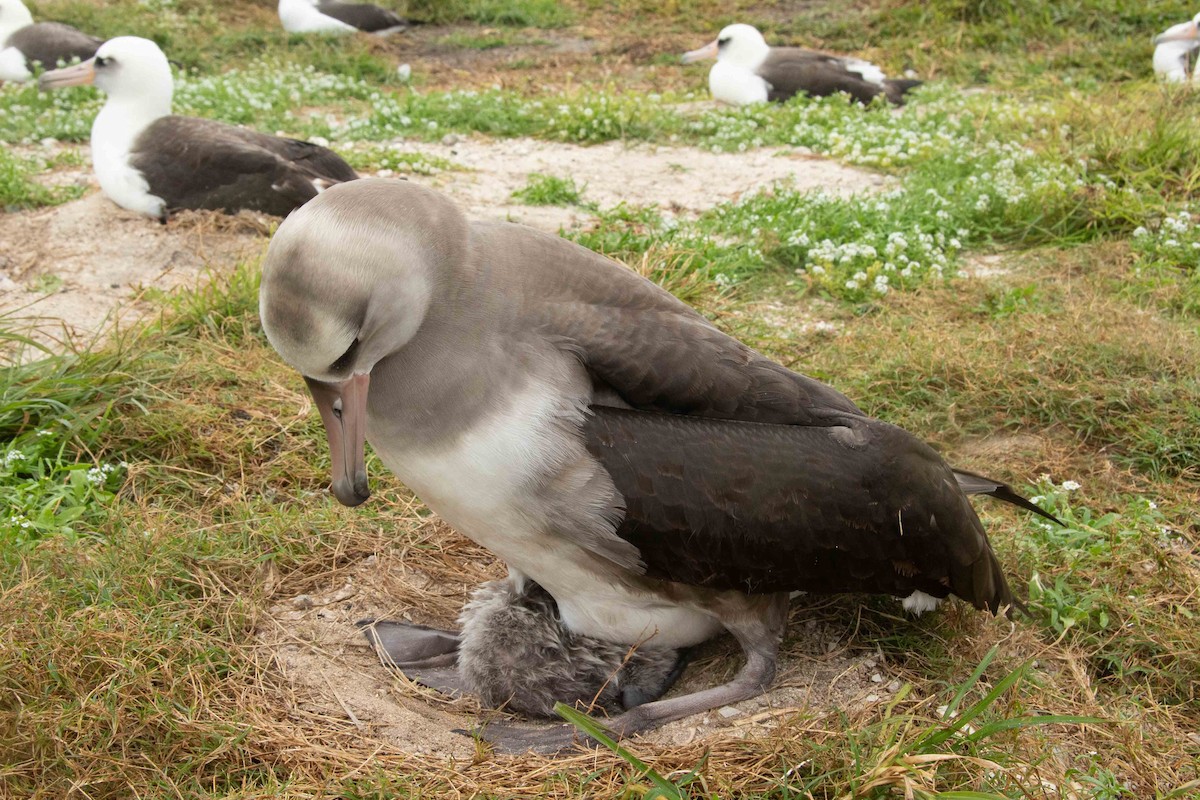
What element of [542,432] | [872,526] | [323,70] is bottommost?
[323,70]

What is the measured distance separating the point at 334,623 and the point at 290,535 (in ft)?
1.50

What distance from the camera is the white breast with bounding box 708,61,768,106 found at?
10922 millimetres

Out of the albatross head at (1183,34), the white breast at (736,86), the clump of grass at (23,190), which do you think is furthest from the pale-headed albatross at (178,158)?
the albatross head at (1183,34)

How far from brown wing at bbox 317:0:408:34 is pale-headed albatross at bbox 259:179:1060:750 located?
36.6ft

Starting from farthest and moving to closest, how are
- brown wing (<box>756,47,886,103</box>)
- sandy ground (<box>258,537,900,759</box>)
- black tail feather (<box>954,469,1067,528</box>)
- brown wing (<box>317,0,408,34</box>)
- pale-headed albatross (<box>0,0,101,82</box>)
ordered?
brown wing (<box>317,0,408,34</box>), pale-headed albatross (<box>0,0,101,82</box>), brown wing (<box>756,47,886,103</box>), black tail feather (<box>954,469,1067,528</box>), sandy ground (<box>258,537,900,759</box>)

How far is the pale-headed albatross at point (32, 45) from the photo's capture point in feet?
36.5

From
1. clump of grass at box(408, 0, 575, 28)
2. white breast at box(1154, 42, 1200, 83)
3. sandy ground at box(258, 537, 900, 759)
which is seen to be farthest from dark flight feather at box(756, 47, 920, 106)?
sandy ground at box(258, 537, 900, 759)

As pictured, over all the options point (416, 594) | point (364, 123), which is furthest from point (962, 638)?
point (364, 123)

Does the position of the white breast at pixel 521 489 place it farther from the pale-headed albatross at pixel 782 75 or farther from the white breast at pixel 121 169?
the pale-headed albatross at pixel 782 75

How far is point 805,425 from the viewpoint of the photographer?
11.4 feet

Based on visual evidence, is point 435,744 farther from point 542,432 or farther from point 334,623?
point 542,432

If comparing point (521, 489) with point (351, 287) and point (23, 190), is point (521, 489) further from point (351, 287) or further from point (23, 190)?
point (23, 190)

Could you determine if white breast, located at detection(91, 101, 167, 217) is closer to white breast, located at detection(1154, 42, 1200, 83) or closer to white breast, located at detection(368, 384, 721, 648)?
white breast, located at detection(368, 384, 721, 648)

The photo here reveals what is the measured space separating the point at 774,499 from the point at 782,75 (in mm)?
8750
